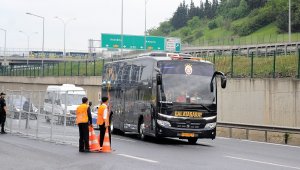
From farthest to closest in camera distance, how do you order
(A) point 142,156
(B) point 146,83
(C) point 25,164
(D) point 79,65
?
(D) point 79,65
(B) point 146,83
(A) point 142,156
(C) point 25,164

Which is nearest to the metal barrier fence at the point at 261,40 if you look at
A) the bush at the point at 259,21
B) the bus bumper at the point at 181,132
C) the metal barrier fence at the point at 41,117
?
the bush at the point at 259,21

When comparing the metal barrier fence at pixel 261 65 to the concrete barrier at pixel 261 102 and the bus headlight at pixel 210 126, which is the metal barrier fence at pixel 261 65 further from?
the bus headlight at pixel 210 126

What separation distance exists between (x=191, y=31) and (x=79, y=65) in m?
132

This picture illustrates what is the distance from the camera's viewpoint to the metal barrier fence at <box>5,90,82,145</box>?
78.5 feet

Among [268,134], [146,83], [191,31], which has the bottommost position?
[268,134]

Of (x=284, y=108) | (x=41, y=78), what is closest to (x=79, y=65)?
(x=41, y=78)

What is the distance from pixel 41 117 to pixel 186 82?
623 centimetres

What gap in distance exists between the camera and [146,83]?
25.1 metres

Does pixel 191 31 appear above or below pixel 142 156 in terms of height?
above

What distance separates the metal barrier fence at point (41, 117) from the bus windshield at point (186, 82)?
369cm

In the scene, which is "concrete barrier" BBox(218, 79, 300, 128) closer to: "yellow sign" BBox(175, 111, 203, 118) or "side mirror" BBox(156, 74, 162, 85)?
"yellow sign" BBox(175, 111, 203, 118)

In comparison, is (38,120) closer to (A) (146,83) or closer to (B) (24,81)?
(A) (146,83)

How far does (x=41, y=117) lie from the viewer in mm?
26219

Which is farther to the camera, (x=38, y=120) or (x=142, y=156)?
(x=38, y=120)
